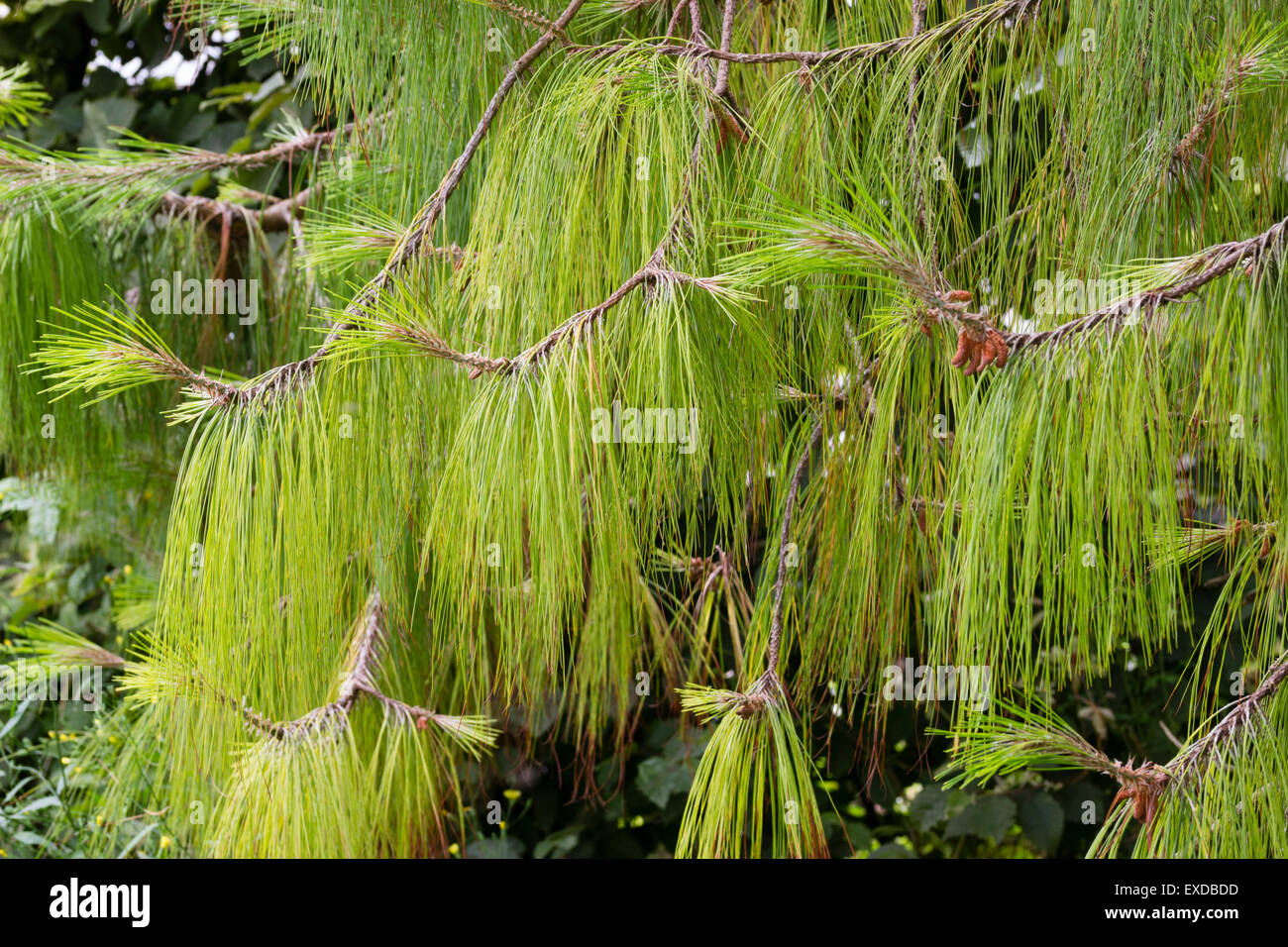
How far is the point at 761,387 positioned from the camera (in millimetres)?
523

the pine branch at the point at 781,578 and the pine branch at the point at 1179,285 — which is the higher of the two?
the pine branch at the point at 1179,285

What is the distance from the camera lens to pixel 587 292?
0.53m

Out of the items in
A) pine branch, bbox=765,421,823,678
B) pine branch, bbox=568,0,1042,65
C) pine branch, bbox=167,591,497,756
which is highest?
pine branch, bbox=568,0,1042,65

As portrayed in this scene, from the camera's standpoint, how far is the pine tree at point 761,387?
423 millimetres

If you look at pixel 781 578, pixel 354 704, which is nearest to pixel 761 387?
pixel 781 578

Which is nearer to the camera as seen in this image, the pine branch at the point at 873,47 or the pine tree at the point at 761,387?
the pine tree at the point at 761,387

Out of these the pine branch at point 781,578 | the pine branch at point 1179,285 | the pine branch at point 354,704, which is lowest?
the pine branch at point 354,704

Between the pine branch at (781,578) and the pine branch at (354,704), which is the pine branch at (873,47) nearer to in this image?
the pine branch at (781,578)

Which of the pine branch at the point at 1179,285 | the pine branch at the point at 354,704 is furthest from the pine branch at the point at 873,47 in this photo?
the pine branch at the point at 354,704

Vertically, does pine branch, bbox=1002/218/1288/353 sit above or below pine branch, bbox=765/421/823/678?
above

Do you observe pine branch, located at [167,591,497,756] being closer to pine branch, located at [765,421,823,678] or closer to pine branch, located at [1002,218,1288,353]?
pine branch, located at [765,421,823,678]

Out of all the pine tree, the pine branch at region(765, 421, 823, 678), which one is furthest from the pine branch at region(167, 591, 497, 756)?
the pine branch at region(765, 421, 823, 678)

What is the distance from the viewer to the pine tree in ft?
1.39

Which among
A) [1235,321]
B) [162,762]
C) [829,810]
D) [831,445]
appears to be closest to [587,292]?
[831,445]
